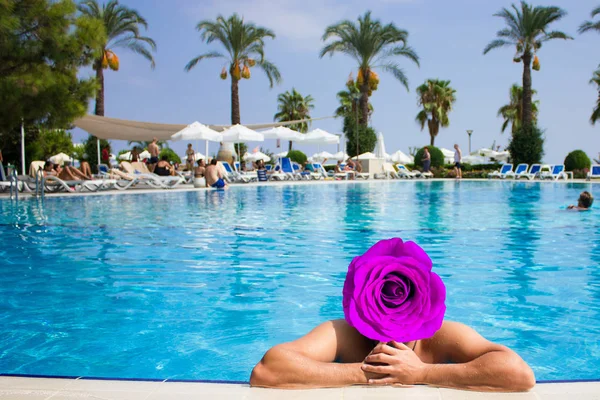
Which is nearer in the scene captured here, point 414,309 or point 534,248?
point 414,309

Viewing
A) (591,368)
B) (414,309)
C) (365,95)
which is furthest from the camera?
(365,95)

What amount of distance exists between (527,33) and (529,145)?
19.3 ft

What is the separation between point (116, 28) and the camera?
27172 mm

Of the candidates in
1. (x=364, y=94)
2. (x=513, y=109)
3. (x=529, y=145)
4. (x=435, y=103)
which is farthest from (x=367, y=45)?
(x=513, y=109)

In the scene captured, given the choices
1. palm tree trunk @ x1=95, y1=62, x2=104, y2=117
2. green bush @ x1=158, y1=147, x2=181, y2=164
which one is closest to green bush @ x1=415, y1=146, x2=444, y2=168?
green bush @ x1=158, y1=147, x2=181, y2=164

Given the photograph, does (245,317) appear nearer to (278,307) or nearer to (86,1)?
(278,307)

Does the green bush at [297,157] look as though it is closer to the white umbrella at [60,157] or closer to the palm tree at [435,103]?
the palm tree at [435,103]

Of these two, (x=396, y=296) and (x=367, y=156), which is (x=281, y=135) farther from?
(x=396, y=296)

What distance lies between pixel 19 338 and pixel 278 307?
1709mm

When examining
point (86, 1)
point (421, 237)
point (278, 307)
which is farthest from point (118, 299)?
point (86, 1)

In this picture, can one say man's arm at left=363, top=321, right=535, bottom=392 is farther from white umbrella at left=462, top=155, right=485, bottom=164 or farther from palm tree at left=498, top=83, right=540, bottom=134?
palm tree at left=498, top=83, right=540, bottom=134

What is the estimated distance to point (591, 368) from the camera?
3094 mm

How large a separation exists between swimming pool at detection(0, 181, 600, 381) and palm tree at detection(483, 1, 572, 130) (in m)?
23.1

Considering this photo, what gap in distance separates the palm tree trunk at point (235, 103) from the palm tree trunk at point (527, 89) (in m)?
15.3
